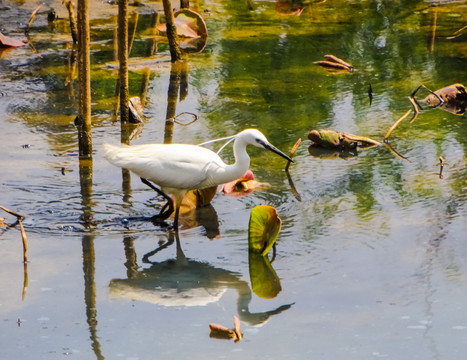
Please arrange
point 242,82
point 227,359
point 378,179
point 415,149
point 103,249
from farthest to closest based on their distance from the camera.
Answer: point 242,82 < point 415,149 < point 378,179 < point 103,249 < point 227,359

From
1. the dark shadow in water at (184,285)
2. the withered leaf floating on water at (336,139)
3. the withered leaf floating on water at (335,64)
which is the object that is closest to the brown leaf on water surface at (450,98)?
the withered leaf floating on water at (336,139)

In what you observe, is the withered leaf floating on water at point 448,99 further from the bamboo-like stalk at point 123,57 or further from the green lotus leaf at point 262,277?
the green lotus leaf at point 262,277

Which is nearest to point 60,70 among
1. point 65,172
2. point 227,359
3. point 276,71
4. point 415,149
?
point 276,71

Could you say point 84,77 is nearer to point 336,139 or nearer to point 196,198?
point 196,198

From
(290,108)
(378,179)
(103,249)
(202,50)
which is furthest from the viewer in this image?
(202,50)

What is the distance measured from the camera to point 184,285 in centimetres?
548

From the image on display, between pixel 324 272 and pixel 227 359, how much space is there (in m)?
1.21

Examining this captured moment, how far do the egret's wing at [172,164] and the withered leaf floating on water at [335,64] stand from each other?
4216mm

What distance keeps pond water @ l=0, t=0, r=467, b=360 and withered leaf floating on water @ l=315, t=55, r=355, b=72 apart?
11 centimetres

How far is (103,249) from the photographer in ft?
19.5

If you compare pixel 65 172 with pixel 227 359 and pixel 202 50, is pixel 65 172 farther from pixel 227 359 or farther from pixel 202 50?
pixel 202 50

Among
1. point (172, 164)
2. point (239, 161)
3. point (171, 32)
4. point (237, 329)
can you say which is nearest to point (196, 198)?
point (172, 164)

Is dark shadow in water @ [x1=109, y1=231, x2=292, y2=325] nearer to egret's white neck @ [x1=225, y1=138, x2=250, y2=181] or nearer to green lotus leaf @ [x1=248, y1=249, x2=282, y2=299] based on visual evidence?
green lotus leaf @ [x1=248, y1=249, x2=282, y2=299]

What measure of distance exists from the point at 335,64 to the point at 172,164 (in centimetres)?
447
